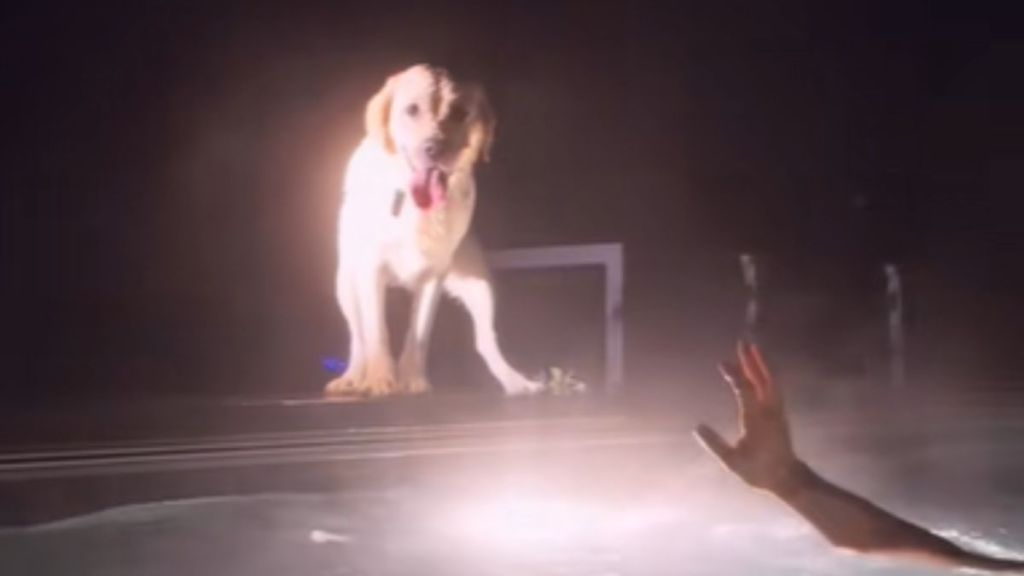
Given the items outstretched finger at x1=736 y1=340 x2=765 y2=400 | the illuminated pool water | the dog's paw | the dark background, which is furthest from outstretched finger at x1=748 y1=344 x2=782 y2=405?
the dog's paw

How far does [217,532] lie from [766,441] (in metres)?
1.88

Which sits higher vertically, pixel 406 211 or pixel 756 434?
pixel 406 211

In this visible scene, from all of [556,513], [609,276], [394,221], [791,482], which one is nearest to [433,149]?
[394,221]

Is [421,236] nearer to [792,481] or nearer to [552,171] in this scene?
[552,171]

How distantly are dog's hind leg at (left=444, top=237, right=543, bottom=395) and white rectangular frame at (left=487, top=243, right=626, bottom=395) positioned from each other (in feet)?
0.50

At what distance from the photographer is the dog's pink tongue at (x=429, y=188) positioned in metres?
3.49

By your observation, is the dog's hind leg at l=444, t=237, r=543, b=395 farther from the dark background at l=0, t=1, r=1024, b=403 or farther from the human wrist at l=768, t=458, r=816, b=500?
the human wrist at l=768, t=458, r=816, b=500

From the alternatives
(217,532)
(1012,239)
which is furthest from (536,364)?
(1012,239)

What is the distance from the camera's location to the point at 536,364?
377 cm

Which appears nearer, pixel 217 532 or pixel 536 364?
pixel 217 532

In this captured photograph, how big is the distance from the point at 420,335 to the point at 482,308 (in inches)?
6.6

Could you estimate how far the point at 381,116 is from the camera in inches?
136

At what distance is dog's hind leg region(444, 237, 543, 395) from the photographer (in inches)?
144

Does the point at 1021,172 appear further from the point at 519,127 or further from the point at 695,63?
the point at 519,127
